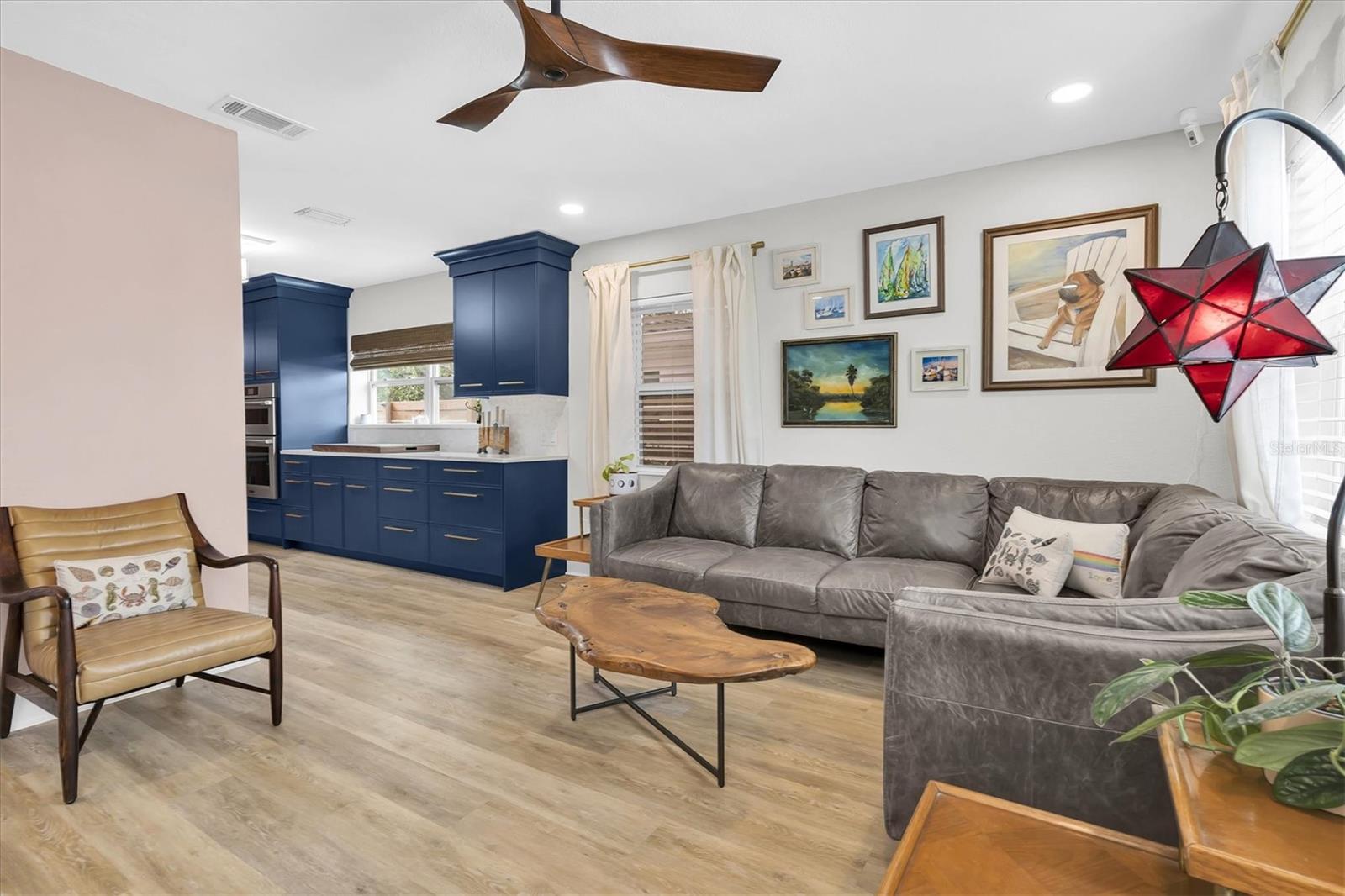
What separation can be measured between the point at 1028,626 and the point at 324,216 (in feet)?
15.3

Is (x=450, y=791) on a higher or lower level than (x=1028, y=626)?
lower

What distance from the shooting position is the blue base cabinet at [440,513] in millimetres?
4793

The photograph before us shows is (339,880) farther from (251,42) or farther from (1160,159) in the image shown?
(1160,159)

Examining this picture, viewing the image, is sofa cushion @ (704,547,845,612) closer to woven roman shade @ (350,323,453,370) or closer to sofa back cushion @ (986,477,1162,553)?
sofa back cushion @ (986,477,1162,553)

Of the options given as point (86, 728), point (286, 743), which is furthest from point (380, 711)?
point (86, 728)

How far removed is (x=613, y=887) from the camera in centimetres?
167

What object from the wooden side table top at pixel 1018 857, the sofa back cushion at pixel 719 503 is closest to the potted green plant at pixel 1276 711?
the wooden side table top at pixel 1018 857

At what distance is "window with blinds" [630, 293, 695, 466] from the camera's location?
15.7ft

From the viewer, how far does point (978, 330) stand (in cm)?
375

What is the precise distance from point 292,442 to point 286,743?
4.74m

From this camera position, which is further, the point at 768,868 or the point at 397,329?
the point at 397,329

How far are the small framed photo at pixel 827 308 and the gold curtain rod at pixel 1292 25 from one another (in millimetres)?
2068

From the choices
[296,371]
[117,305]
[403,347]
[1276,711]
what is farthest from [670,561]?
[296,371]

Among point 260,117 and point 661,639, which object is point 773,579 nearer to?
point 661,639
